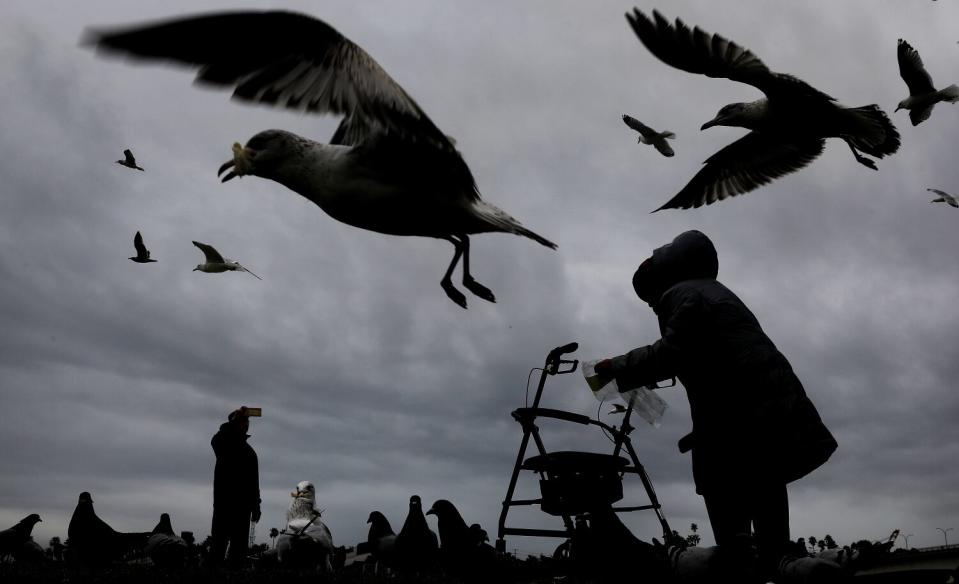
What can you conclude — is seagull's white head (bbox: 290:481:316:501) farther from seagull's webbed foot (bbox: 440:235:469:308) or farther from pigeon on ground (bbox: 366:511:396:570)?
seagull's webbed foot (bbox: 440:235:469:308)

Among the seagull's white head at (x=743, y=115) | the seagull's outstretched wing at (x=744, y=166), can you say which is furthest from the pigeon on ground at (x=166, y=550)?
the seagull's white head at (x=743, y=115)

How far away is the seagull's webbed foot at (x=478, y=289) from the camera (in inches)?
184

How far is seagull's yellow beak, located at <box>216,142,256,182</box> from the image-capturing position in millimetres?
4625

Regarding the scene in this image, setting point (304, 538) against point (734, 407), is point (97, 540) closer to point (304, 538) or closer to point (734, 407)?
point (304, 538)

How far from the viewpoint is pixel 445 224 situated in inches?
179

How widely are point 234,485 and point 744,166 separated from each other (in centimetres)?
881

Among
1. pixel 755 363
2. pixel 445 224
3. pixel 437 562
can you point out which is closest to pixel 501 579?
pixel 437 562

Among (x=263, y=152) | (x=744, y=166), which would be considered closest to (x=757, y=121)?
(x=744, y=166)

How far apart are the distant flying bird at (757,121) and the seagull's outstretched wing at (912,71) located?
10.5 ft

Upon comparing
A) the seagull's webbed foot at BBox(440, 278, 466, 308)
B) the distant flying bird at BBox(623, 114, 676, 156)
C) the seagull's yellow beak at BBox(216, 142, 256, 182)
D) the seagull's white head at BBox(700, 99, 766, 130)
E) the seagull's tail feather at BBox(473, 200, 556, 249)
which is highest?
the distant flying bird at BBox(623, 114, 676, 156)

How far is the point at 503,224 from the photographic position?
446cm

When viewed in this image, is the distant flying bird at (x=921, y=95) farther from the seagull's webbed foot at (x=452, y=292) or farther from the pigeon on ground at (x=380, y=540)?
the seagull's webbed foot at (x=452, y=292)

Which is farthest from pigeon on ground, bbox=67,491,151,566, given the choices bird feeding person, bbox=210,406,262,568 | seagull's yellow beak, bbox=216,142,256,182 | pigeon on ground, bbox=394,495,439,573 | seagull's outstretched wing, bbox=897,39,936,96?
seagull's outstretched wing, bbox=897,39,936,96

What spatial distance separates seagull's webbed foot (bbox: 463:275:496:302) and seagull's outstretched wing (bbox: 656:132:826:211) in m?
7.99
